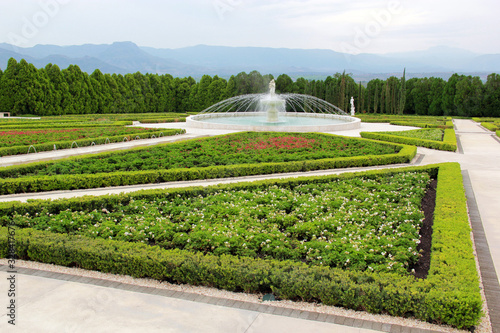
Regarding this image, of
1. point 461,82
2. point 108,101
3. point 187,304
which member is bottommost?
point 187,304

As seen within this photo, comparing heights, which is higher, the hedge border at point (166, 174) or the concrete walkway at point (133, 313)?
the hedge border at point (166, 174)

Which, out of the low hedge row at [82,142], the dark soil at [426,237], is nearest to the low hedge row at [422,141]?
the dark soil at [426,237]

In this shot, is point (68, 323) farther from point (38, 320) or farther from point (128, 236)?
point (128, 236)

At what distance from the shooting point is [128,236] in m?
6.11

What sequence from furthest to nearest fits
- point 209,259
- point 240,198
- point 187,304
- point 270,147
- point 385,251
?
point 270,147, point 240,198, point 385,251, point 209,259, point 187,304

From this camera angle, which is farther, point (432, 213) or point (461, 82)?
point (461, 82)

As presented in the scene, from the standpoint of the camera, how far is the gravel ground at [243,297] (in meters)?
4.05

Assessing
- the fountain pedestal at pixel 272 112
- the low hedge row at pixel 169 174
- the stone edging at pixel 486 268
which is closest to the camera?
the stone edging at pixel 486 268

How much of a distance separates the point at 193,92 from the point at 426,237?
3614cm

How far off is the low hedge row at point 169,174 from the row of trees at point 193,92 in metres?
24.8

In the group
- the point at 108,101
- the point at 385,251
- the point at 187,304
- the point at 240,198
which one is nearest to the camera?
the point at 187,304

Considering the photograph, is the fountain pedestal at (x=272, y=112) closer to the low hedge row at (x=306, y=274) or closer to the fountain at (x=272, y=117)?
the fountain at (x=272, y=117)

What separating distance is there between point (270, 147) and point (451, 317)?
10.9m

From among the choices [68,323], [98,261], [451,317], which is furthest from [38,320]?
[451,317]
